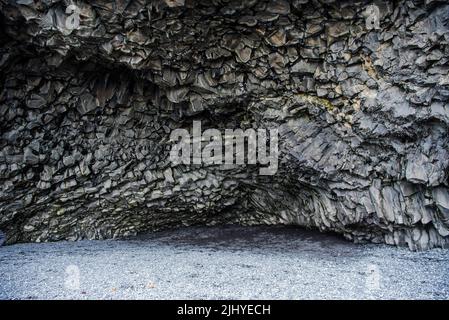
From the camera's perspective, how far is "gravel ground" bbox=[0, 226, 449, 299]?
17.6 feet

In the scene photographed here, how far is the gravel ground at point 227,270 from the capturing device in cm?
535

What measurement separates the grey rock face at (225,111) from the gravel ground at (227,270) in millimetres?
749

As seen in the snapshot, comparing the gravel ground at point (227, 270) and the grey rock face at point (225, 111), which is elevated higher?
the grey rock face at point (225, 111)

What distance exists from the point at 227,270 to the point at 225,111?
351cm

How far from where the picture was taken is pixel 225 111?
26.9 feet

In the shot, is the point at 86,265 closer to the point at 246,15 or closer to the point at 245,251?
the point at 245,251

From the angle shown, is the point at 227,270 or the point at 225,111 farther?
the point at 225,111

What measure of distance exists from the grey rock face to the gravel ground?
2.46ft

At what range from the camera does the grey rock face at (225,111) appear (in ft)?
21.2

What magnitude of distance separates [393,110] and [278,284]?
3.66 m

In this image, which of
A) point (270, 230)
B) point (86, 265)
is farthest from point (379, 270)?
point (86, 265)

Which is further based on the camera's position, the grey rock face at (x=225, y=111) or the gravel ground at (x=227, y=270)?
the grey rock face at (x=225, y=111)

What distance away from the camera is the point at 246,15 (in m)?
6.71

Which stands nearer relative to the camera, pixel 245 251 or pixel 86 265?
pixel 86 265
